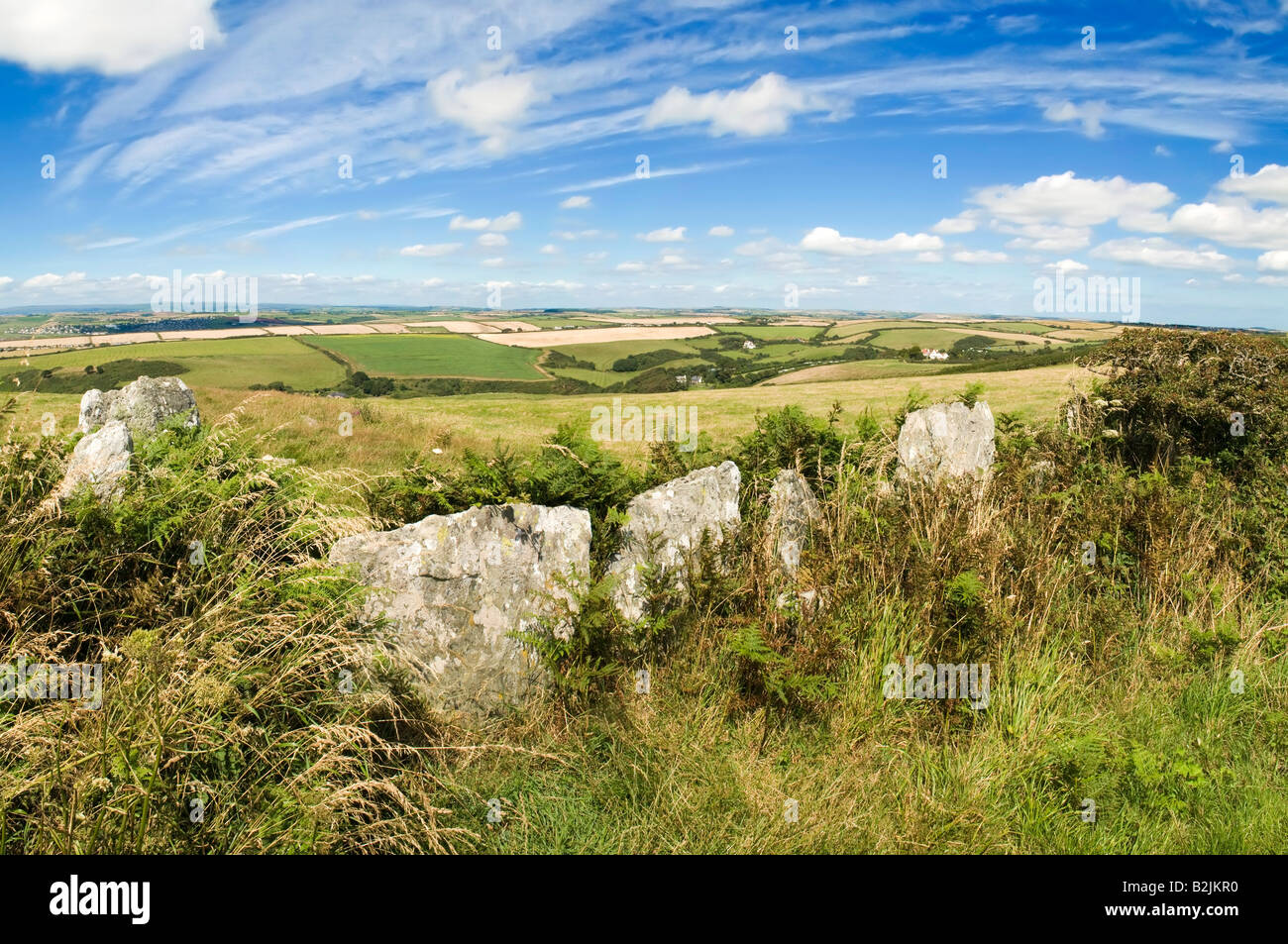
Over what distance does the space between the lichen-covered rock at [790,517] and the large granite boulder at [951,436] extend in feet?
8.53

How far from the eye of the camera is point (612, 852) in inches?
127

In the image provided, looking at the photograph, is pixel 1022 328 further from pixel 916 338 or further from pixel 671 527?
pixel 671 527

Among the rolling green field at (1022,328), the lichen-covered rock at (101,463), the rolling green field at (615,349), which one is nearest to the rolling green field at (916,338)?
the rolling green field at (1022,328)

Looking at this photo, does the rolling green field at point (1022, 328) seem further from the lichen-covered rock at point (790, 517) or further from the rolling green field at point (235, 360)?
the lichen-covered rock at point (790, 517)

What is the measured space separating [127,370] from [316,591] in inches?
1743

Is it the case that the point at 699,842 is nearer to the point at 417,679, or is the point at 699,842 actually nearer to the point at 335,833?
the point at 335,833

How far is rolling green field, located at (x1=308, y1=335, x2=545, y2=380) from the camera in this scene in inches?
2758

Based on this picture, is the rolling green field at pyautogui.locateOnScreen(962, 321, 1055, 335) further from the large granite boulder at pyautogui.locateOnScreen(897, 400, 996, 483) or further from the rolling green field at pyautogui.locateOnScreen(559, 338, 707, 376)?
the large granite boulder at pyautogui.locateOnScreen(897, 400, 996, 483)

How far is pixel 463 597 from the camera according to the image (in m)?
4.41

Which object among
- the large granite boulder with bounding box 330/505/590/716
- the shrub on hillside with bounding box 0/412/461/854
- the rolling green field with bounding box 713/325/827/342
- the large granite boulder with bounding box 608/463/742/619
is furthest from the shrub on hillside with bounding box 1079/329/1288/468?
the rolling green field with bounding box 713/325/827/342

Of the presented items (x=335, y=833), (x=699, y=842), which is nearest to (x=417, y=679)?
(x=335, y=833)

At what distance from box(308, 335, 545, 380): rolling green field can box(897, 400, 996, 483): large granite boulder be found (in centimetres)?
6307

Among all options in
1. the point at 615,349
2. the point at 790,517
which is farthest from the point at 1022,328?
the point at 790,517

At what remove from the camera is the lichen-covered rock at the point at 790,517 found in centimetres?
521
